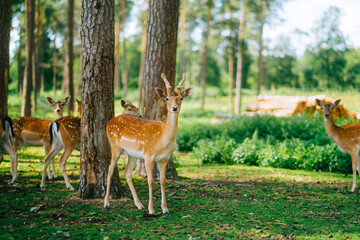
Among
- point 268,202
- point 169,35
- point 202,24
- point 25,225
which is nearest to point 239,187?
point 268,202

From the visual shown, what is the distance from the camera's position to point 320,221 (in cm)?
494

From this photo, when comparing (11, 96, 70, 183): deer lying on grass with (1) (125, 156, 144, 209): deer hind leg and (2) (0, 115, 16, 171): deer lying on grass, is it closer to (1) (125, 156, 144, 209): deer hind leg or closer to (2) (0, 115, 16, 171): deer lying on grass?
(2) (0, 115, 16, 171): deer lying on grass

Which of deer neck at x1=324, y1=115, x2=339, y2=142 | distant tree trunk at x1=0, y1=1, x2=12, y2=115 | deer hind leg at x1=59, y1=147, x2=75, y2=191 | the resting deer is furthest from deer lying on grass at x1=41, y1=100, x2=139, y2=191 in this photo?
deer neck at x1=324, y1=115, x2=339, y2=142

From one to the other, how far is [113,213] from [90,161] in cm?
103

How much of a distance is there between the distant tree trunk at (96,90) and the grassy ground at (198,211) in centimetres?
43

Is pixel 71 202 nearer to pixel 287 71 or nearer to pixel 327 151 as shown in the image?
pixel 327 151

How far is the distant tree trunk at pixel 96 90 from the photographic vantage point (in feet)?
18.3

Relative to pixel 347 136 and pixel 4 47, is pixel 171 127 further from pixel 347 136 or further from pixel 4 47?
pixel 4 47

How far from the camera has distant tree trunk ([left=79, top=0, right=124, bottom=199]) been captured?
5582mm

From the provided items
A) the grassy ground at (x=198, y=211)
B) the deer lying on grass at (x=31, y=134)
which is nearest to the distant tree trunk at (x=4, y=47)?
the deer lying on grass at (x=31, y=134)

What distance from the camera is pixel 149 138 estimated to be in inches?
209

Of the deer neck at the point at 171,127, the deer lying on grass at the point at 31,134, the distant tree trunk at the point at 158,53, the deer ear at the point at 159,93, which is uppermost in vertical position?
the distant tree trunk at the point at 158,53

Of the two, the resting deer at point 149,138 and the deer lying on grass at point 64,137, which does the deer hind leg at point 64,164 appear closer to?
the deer lying on grass at point 64,137

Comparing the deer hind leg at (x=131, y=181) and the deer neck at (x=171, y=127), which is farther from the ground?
the deer neck at (x=171, y=127)
